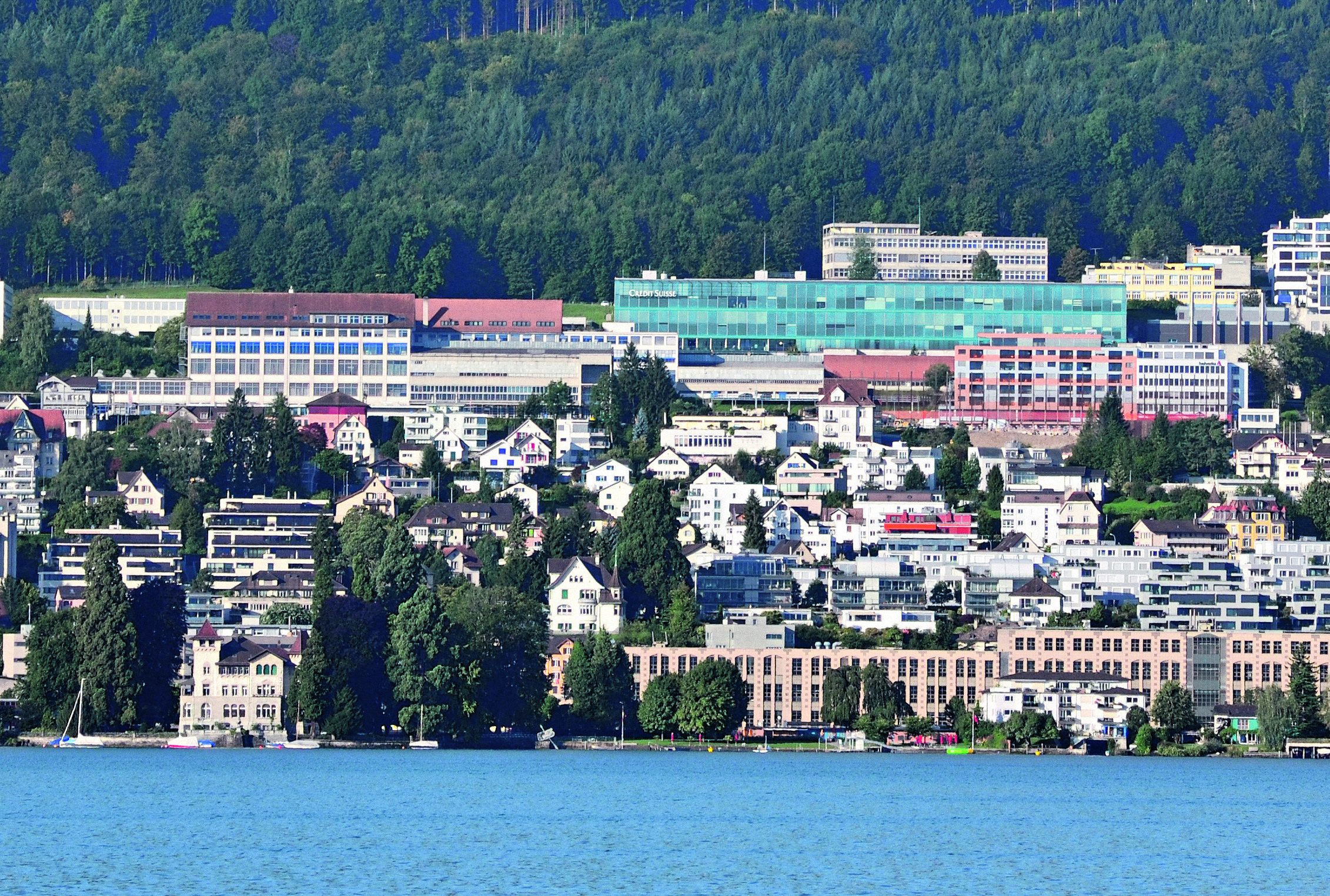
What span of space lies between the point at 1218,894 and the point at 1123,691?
1787 inches

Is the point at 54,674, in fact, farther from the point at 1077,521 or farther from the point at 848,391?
the point at 848,391

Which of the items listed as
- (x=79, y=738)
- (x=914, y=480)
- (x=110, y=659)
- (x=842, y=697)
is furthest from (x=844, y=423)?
(x=79, y=738)

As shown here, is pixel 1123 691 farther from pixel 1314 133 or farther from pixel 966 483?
pixel 1314 133

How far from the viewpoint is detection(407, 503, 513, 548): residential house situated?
12581cm

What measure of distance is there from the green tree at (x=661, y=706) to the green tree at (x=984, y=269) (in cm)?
6368


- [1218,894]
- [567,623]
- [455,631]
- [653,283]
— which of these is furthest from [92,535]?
[1218,894]

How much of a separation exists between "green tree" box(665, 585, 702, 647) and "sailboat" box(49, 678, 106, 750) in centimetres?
2088

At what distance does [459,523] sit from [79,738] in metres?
31.4

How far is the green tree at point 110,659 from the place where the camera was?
96812 mm

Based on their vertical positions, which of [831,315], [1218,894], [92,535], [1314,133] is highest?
[1314,133]

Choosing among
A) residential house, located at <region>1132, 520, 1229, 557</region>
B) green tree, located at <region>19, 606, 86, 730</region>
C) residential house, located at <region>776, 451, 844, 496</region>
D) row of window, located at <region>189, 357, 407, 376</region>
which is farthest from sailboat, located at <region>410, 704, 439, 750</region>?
row of window, located at <region>189, 357, 407, 376</region>

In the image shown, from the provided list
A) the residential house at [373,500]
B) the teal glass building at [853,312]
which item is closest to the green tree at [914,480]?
the teal glass building at [853,312]

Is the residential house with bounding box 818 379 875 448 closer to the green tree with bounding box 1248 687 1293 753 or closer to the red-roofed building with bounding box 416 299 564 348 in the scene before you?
the red-roofed building with bounding box 416 299 564 348

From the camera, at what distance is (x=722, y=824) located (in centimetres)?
7369
